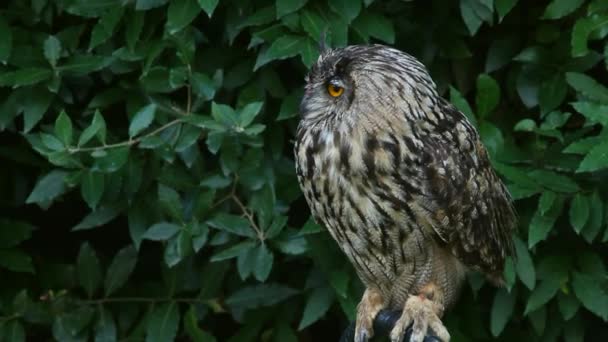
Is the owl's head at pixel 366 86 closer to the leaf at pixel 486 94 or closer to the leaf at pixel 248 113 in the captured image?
the leaf at pixel 248 113

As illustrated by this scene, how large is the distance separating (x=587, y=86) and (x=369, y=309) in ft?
3.25

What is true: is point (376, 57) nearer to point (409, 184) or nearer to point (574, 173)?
point (409, 184)

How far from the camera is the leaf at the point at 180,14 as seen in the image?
3.67 metres

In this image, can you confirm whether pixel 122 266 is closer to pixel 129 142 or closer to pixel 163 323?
pixel 163 323

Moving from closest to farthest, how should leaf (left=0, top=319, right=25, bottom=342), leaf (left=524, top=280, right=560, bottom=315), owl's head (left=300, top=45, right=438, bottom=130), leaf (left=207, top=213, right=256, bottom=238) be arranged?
owl's head (left=300, top=45, right=438, bottom=130)
leaf (left=207, top=213, right=256, bottom=238)
leaf (left=524, top=280, right=560, bottom=315)
leaf (left=0, top=319, right=25, bottom=342)

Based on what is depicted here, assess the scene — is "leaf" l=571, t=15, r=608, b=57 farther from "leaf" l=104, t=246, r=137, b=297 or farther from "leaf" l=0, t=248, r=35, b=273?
"leaf" l=0, t=248, r=35, b=273

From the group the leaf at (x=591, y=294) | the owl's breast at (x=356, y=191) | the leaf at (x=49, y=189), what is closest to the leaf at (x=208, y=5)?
the owl's breast at (x=356, y=191)

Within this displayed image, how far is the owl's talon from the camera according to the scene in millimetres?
3309

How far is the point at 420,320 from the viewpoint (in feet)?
11.0

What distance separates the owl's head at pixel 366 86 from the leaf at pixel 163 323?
48.5 inches

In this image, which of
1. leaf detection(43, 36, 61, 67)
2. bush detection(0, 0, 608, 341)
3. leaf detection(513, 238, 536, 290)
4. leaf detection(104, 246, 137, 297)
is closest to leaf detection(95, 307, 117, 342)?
bush detection(0, 0, 608, 341)

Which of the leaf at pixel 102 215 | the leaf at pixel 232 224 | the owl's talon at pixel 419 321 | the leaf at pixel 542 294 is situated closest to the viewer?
the owl's talon at pixel 419 321

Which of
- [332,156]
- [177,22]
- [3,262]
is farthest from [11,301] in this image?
[332,156]

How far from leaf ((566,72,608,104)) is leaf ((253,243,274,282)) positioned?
1.11 meters
